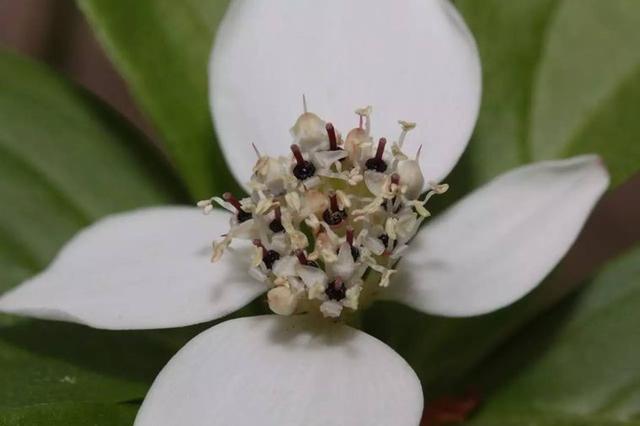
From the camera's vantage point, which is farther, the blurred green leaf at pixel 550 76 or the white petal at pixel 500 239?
the blurred green leaf at pixel 550 76

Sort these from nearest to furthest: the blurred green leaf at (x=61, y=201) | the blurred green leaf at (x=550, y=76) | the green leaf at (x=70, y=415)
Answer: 1. the green leaf at (x=70, y=415)
2. the blurred green leaf at (x=61, y=201)
3. the blurred green leaf at (x=550, y=76)

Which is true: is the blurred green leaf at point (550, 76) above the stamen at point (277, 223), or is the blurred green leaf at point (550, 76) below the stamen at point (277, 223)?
above

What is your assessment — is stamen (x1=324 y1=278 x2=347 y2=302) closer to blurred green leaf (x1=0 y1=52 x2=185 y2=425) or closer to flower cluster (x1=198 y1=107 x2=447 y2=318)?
flower cluster (x1=198 y1=107 x2=447 y2=318)

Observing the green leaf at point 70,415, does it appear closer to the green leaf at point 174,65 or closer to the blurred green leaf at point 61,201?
the blurred green leaf at point 61,201

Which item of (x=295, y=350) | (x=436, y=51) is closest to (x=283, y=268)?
(x=295, y=350)

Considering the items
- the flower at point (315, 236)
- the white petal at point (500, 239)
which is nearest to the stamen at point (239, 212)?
the flower at point (315, 236)

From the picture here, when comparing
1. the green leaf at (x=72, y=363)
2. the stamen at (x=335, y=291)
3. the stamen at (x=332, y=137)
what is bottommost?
the green leaf at (x=72, y=363)

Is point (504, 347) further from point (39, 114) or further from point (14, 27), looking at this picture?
point (14, 27)
